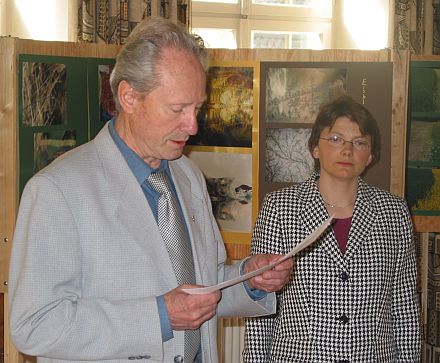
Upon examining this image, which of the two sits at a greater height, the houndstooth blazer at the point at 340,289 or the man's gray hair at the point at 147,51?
the man's gray hair at the point at 147,51

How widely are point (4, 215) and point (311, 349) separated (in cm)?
127

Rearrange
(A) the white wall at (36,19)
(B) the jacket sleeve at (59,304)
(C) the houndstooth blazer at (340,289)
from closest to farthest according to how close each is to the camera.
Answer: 1. (B) the jacket sleeve at (59,304)
2. (C) the houndstooth blazer at (340,289)
3. (A) the white wall at (36,19)

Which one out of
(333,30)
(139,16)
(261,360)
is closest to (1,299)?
(261,360)

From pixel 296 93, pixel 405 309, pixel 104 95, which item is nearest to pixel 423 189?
pixel 296 93

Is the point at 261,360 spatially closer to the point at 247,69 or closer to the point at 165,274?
the point at 165,274

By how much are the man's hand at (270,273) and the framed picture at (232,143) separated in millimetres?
1639

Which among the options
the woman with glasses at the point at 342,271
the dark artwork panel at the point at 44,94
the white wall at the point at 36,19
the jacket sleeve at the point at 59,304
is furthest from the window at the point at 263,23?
the jacket sleeve at the point at 59,304

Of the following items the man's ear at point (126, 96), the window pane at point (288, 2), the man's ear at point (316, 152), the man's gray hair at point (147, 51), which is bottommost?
the man's ear at point (316, 152)

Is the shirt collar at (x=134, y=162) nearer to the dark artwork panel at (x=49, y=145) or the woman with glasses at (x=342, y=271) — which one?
the woman with glasses at (x=342, y=271)

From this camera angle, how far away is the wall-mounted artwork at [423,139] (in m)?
4.50

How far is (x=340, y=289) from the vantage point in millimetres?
2949

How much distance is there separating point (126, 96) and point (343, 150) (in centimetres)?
125

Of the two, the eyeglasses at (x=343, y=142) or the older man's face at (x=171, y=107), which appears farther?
the eyeglasses at (x=343, y=142)

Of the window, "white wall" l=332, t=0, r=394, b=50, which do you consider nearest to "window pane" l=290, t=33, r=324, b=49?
the window
